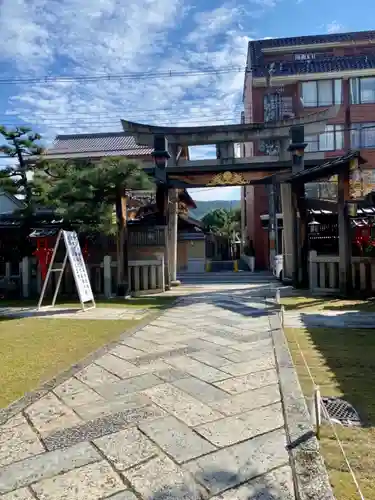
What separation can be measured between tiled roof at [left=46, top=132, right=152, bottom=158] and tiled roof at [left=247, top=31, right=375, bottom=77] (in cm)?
793

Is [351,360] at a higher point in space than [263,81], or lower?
lower

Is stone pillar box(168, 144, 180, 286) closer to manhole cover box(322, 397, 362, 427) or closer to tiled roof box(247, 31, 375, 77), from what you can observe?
manhole cover box(322, 397, 362, 427)

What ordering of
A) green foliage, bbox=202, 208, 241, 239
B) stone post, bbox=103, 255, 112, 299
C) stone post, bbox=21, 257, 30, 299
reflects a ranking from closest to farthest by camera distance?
stone post, bbox=103, 255, 112, 299
stone post, bbox=21, 257, 30, 299
green foliage, bbox=202, 208, 241, 239

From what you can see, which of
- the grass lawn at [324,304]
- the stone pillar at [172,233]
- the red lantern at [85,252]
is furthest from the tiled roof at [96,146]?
the grass lawn at [324,304]

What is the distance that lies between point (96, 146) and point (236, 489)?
22362 mm

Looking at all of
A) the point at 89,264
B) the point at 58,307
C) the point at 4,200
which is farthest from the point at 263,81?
the point at 58,307

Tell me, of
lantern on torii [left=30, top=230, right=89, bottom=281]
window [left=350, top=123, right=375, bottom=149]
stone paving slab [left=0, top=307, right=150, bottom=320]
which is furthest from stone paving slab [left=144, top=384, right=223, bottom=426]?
window [left=350, top=123, right=375, bottom=149]

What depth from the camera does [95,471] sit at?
86.1 inches

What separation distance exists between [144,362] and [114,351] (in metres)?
0.61

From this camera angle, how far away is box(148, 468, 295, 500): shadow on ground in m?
1.94

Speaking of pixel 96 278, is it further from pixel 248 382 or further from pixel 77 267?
pixel 248 382

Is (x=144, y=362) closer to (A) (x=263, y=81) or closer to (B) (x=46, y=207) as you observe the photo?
(B) (x=46, y=207)

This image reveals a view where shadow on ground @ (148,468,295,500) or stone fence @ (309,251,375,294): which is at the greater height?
stone fence @ (309,251,375,294)

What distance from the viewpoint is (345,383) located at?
359 cm
